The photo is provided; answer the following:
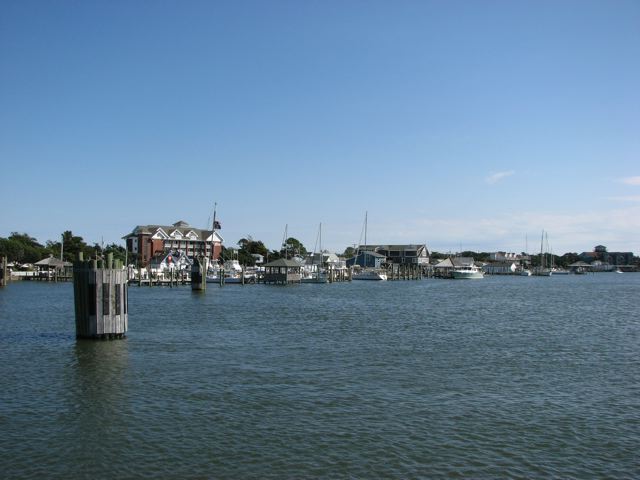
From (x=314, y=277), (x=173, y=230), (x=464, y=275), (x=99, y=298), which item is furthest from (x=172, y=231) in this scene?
(x=99, y=298)

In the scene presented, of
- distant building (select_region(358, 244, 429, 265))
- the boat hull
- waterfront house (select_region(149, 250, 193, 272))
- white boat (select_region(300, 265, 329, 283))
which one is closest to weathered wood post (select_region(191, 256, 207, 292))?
white boat (select_region(300, 265, 329, 283))

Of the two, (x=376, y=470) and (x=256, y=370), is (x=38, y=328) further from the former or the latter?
(x=376, y=470)

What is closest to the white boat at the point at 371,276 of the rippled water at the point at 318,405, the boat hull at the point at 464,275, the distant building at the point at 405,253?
the boat hull at the point at 464,275

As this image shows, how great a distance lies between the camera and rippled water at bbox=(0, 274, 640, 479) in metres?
12.9

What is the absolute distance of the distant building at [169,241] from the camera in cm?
14531

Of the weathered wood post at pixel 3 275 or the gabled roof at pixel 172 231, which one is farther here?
the gabled roof at pixel 172 231

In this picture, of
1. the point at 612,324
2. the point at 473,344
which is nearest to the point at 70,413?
the point at 473,344

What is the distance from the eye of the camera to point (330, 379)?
2105cm

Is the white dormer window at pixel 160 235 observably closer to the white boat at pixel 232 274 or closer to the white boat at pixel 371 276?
the white boat at pixel 232 274

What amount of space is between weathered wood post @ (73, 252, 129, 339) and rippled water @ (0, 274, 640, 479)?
2.82 ft

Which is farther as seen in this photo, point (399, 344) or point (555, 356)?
point (399, 344)

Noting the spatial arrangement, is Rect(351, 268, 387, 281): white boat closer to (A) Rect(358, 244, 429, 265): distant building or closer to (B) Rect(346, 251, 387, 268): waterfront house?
(B) Rect(346, 251, 387, 268): waterfront house

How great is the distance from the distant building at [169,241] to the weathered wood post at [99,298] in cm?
11317

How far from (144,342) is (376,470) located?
19.9 metres
